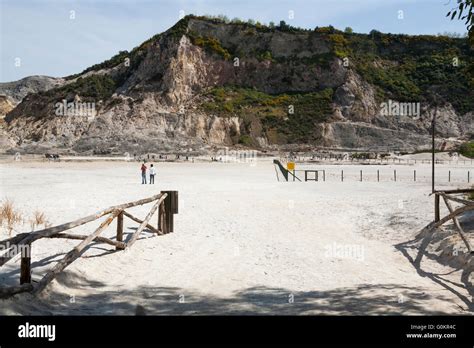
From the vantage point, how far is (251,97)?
9894cm

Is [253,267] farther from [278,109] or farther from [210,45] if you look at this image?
[210,45]

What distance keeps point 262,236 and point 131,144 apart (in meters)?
64.8

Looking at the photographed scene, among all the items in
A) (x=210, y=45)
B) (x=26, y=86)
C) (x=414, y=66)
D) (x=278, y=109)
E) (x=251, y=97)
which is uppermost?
(x=210, y=45)

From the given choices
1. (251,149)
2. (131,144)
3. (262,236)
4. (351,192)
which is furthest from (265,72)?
(262,236)

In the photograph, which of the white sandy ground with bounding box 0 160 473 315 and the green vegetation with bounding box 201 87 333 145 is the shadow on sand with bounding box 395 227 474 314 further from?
the green vegetation with bounding box 201 87 333 145

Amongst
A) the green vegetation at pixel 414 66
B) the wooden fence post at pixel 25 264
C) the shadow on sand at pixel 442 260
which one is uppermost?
the green vegetation at pixel 414 66

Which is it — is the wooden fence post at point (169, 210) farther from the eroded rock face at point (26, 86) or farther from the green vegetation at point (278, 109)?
the eroded rock face at point (26, 86)

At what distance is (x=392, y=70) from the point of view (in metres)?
110

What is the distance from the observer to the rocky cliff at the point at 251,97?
85062mm

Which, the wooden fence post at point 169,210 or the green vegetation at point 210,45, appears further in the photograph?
the green vegetation at point 210,45

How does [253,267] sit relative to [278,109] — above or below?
below

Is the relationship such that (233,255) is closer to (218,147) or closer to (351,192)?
(351,192)

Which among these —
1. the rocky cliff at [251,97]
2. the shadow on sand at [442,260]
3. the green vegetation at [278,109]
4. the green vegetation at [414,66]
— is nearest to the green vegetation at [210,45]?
the rocky cliff at [251,97]

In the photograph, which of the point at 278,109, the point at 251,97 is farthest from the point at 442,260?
the point at 251,97
